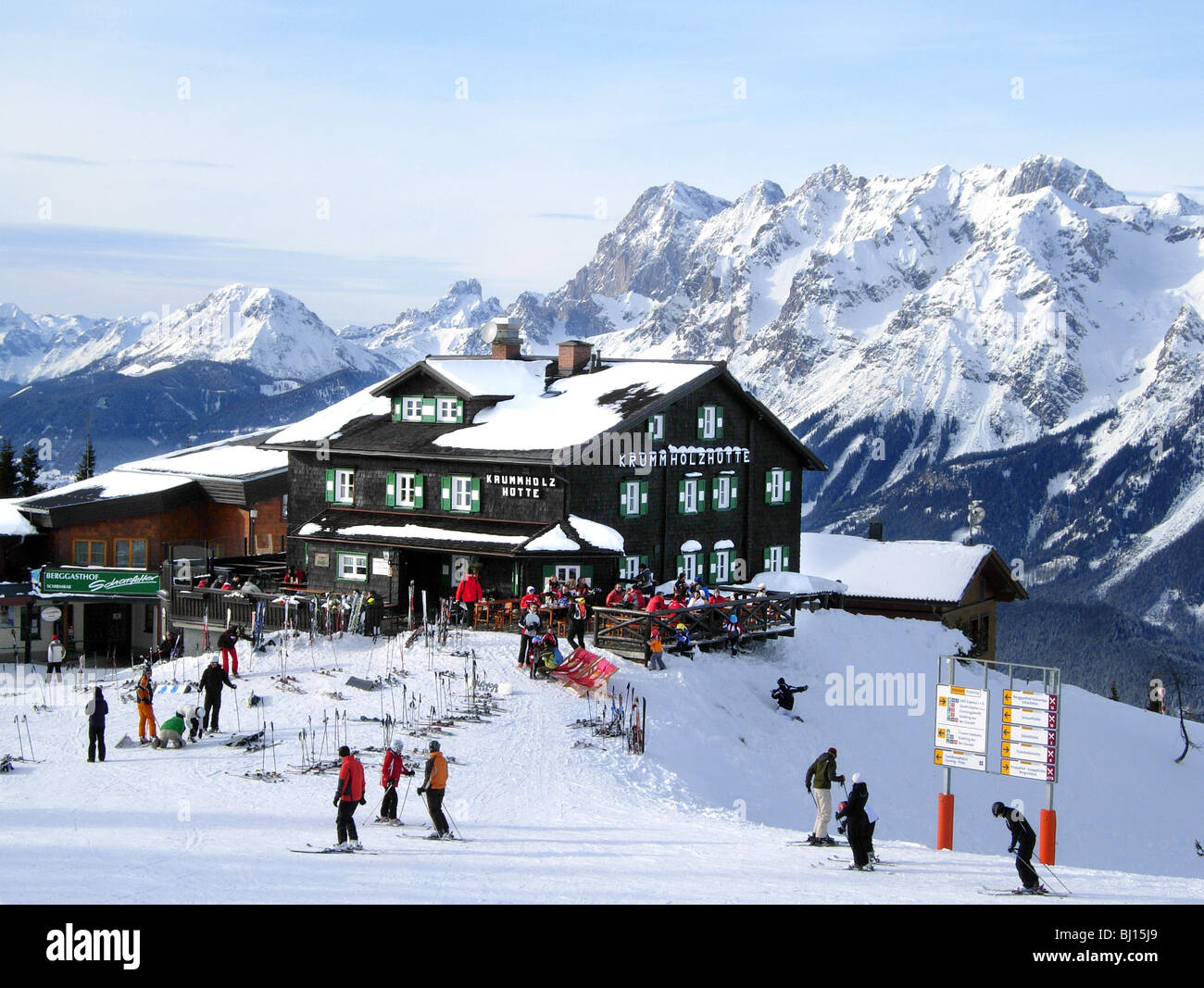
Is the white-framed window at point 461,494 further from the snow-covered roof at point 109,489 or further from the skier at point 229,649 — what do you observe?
the snow-covered roof at point 109,489

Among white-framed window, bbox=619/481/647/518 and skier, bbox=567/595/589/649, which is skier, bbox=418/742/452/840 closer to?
skier, bbox=567/595/589/649

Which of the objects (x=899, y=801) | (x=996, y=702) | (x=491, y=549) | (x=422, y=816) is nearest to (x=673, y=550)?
(x=491, y=549)

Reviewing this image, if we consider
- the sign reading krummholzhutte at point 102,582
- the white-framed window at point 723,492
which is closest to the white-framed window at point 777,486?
the white-framed window at point 723,492

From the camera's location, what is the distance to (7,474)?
83312 mm

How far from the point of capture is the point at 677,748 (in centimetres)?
3025

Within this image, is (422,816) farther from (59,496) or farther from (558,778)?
(59,496)

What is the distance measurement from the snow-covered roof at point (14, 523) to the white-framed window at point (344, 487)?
541 inches

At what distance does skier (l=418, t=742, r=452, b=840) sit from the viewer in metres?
21.4

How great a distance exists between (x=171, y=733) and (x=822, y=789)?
13.7 metres

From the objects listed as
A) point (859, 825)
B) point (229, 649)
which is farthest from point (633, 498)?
point (859, 825)

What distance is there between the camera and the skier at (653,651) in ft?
111

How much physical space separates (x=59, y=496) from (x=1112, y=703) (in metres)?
42.3
